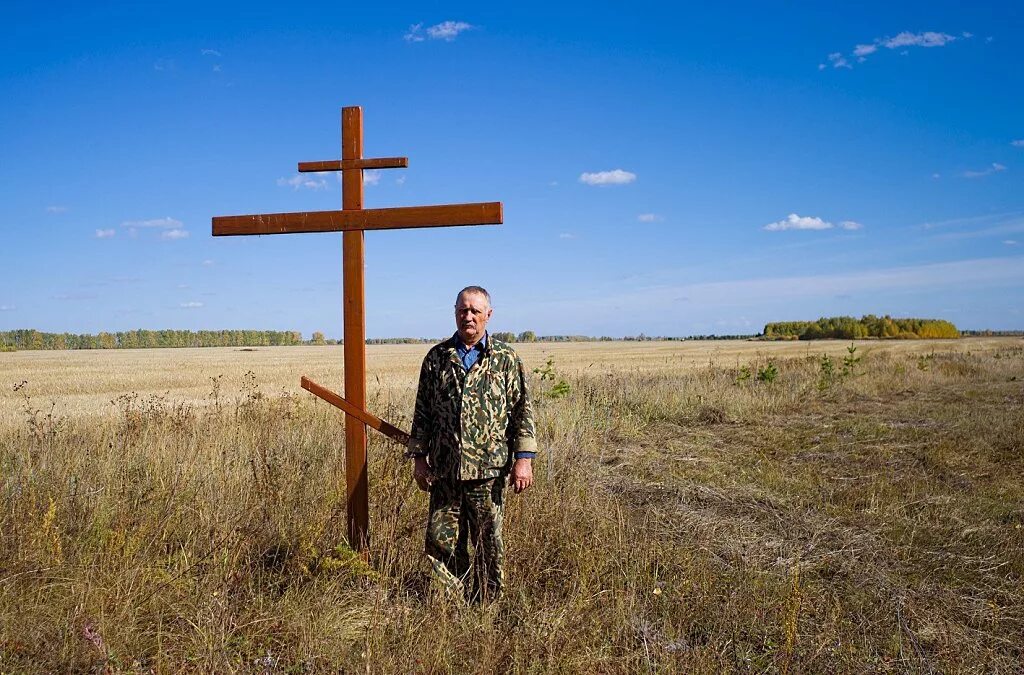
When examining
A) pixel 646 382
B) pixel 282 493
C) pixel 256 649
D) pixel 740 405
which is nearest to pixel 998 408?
pixel 740 405

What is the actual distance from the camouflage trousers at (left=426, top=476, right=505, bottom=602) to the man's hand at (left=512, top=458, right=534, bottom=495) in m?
0.11

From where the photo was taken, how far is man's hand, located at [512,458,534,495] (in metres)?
3.96

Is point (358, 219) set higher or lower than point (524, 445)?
higher

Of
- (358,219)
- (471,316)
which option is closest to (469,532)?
(471,316)

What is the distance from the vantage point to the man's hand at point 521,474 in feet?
13.0

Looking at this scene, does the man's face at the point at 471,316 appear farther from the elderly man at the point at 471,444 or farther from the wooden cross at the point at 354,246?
the wooden cross at the point at 354,246

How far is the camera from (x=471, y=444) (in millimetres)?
3900

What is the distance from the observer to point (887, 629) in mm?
4020

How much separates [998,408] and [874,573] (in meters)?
10.1

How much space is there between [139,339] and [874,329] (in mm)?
92821

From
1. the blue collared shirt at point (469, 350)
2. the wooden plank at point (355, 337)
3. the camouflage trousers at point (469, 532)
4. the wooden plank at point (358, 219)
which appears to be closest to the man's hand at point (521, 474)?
the camouflage trousers at point (469, 532)

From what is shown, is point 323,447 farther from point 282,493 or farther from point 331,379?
point 331,379

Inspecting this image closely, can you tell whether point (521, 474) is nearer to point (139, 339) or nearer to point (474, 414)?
point (474, 414)

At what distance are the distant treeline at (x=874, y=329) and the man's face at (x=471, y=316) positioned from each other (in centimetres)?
8361
